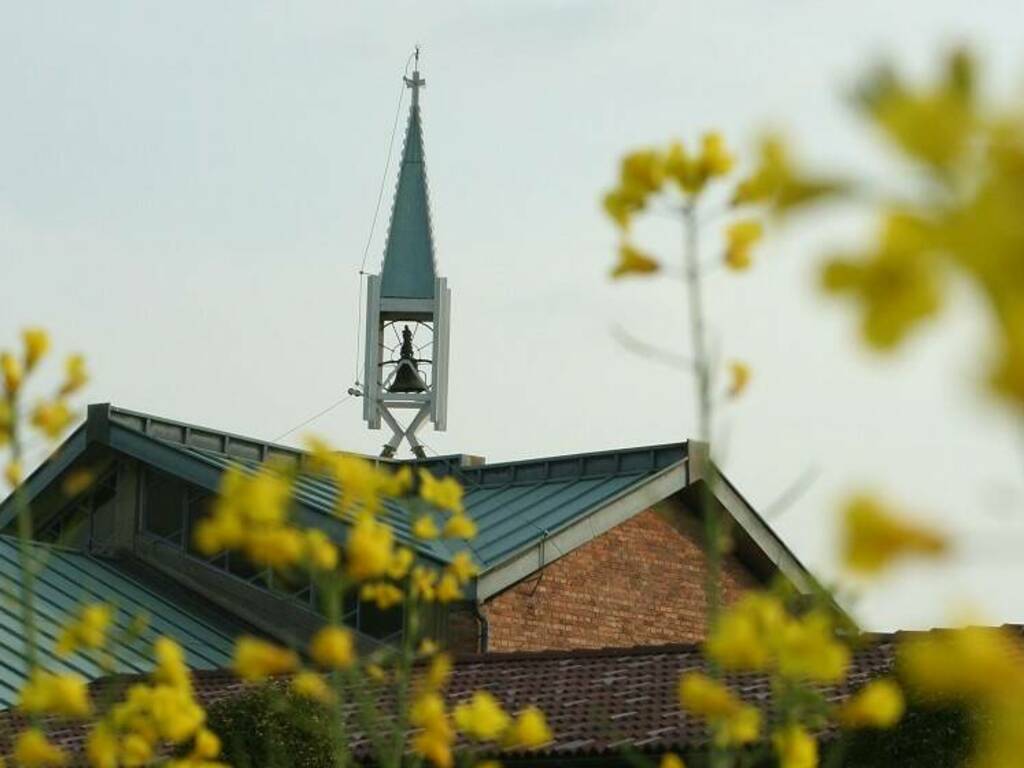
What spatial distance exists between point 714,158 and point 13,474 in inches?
53.5

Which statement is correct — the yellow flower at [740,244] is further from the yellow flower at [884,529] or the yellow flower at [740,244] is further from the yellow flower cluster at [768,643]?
the yellow flower at [884,529]

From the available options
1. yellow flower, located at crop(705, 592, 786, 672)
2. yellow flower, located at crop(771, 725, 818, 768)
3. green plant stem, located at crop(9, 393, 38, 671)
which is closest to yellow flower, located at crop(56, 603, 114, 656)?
green plant stem, located at crop(9, 393, 38, 671)

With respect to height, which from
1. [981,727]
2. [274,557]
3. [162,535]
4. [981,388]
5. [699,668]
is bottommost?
[981,388]

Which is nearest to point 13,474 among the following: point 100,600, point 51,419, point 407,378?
point 51,419

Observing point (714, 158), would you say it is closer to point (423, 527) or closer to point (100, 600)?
point (423, 527)

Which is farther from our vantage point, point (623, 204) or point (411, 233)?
point (411, 233)

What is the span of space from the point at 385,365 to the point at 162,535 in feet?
19.1

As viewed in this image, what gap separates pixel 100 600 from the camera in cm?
2348

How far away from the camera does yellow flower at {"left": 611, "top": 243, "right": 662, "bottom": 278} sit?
255 cm

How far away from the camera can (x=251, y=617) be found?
78.8 feet

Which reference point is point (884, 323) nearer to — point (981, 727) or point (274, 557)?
point (274, 557)

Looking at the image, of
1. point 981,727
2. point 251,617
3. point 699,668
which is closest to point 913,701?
point 981,727

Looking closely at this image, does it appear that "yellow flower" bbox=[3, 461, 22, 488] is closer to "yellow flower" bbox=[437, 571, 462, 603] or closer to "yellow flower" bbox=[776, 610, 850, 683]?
"yellow flower" bbox=[437, 571, 462, 603]

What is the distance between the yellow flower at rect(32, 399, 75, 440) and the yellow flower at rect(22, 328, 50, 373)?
7cm
